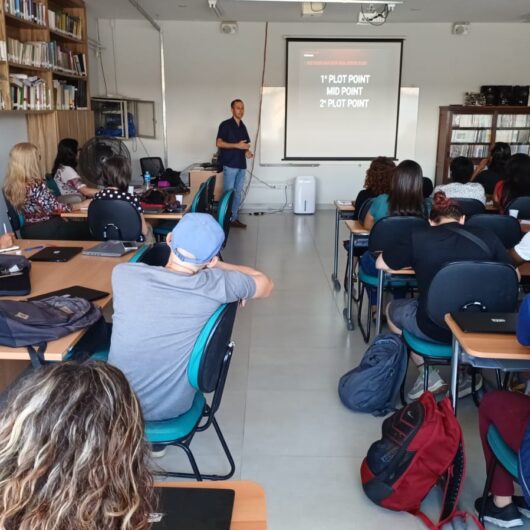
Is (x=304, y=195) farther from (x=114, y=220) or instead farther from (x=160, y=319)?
(x=160, y=319)

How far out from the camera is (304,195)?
8.29 metres

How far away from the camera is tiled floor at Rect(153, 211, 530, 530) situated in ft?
7.07

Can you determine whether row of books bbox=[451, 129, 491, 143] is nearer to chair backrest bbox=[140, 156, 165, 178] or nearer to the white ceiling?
the white ceiling

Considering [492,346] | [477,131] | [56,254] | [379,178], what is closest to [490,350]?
[492,346]

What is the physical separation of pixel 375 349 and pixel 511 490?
3.10 feet

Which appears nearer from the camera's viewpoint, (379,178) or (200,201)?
(379,178)

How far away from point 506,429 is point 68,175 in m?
4.25

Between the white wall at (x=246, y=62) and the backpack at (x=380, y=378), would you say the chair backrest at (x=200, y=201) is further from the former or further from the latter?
the white wall at (x=246, y=62)

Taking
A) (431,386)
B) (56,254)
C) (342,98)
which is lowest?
(431,386)

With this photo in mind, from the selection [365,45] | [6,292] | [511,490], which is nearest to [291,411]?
[511,490]

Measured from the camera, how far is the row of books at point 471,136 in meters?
8.30

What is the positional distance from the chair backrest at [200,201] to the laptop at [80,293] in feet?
7.95

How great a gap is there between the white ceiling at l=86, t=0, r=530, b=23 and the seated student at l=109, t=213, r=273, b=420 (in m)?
5.63

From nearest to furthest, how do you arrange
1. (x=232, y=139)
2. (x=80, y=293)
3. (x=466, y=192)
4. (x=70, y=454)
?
1. (x=70, y=454)
2. (x=80, y=293)
3. (x=466, y=192)
4. (x=232, y=139)
